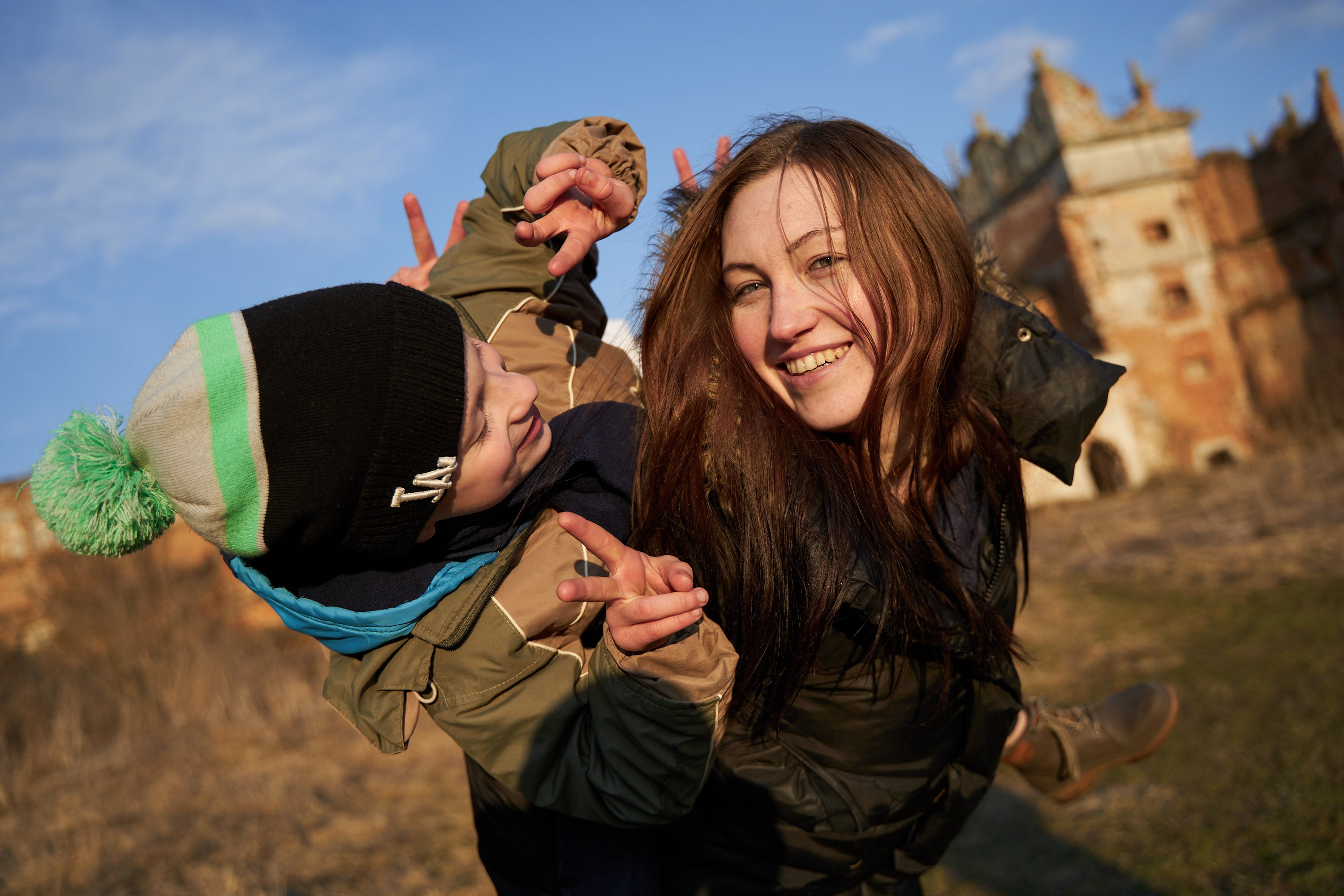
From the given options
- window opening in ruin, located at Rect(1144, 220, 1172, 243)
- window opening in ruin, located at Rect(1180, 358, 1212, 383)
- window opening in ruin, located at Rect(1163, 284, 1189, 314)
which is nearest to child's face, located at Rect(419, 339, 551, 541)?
window opening in ruin, located at Rect(1180, 358, 1212, 383)

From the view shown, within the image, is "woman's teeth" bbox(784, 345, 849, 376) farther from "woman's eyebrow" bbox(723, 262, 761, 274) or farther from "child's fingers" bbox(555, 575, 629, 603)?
"child's fingers" bbox(555, 575, 629, 603)

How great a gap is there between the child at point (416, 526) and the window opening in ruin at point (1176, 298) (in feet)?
71.8

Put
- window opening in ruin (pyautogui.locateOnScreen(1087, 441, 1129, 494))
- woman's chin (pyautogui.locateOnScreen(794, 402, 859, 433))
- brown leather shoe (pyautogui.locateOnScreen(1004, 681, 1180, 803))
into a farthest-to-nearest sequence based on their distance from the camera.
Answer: window opening in ruin (pyautogui.locateOnScreen(1087, 441, 1129, 494)) < brown leather shoe (pyautogui.locateOnScreen(1004, 681, 1180, 803)) < woman's chin (pyautogui.locateOnScreen(794, 402, 859, 433))

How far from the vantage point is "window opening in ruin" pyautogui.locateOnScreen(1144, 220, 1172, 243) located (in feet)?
65.8

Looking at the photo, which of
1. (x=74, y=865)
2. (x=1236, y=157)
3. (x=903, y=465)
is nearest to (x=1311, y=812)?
(x=903, y=465)

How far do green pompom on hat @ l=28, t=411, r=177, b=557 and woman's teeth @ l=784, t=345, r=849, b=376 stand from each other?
1192mm

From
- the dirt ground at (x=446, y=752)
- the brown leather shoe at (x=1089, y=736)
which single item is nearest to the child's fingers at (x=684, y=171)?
the brown leather shoe at (x=1089, y=736)

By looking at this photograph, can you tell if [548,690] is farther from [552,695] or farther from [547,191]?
[547,191]

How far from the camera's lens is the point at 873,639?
5.75 ft

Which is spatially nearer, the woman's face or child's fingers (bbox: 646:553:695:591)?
child's fingers (bbox: 646:553:695:591)

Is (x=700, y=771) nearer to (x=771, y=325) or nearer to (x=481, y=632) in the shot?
(x=481, y=632)

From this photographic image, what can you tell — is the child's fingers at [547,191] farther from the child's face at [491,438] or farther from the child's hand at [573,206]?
the child's face at [491,438]

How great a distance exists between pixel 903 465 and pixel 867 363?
10.3 inches

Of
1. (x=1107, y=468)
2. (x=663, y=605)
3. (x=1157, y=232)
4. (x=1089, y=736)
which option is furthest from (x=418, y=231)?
(x=1157, y=232)
